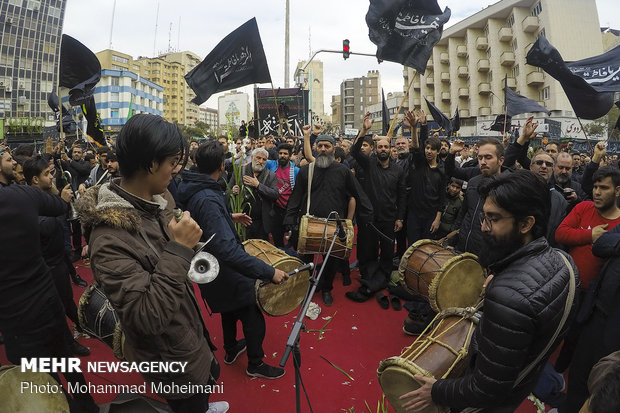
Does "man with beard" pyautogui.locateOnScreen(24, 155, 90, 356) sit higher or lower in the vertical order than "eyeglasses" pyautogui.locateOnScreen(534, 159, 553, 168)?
lower

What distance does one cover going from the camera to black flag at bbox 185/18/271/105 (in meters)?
6.36

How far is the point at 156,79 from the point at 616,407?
118 metres

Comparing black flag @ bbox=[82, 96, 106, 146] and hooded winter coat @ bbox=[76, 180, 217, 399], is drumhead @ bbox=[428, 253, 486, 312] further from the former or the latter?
black flag @ bbox=[82, 96, 106, 146]

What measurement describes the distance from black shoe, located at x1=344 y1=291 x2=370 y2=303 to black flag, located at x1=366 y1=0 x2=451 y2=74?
3749mm

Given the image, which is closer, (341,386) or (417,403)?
(417,403)

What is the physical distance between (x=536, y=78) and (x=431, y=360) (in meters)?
43.1

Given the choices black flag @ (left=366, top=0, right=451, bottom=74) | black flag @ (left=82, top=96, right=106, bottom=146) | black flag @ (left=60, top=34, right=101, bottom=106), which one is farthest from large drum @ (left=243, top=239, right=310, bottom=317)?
black flag @ (left=60, top=34, right=101, bottom=106)

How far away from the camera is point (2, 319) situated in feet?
7.86

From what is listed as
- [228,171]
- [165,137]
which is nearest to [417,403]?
[165,137]

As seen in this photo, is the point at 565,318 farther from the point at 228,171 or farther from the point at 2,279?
the point at 228,171

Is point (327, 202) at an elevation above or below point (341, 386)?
above

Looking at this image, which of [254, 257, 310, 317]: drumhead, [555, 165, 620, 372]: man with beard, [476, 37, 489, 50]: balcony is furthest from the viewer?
[476, 37, 489, 50]: balcony

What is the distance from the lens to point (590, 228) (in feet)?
10.7

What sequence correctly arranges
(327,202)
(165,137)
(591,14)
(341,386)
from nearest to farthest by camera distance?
(165,137), (341,386), (327,202), (591,14)
